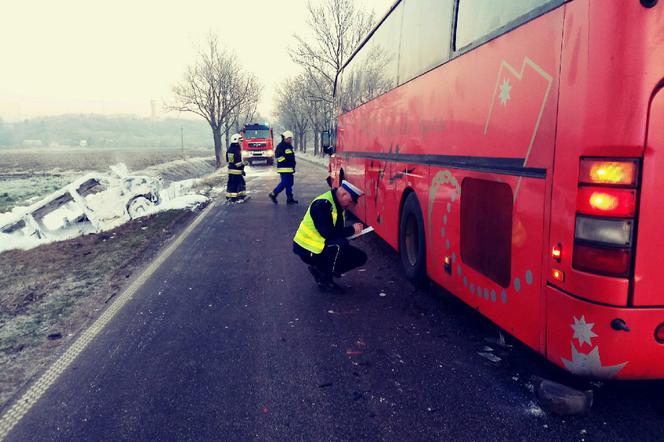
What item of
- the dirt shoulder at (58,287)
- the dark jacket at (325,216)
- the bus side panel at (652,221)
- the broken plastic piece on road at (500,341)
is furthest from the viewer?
the dark jacket at (325,216)

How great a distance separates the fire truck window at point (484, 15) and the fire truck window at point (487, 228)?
118cm

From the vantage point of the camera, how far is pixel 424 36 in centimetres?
506

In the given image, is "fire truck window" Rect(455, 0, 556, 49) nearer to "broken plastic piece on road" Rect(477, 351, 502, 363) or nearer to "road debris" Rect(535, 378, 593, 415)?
"road debris" Rect(535, 378, 593, 415)

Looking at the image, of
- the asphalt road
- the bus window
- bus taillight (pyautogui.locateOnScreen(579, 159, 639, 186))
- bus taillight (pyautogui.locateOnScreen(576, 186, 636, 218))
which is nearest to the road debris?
the asphalt road

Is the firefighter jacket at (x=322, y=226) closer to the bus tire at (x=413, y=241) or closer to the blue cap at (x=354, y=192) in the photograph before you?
the blue cap at (x=354, y=192)

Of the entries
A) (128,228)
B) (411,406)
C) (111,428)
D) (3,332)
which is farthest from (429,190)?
(128,228)

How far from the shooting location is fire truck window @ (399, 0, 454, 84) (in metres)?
4.48

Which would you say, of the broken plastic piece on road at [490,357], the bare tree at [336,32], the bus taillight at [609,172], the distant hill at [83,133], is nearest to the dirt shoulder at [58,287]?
the broken plastic piece on road at [490,357]

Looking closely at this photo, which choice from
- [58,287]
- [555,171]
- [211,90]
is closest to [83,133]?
[211,90]

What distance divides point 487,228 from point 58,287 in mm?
5609

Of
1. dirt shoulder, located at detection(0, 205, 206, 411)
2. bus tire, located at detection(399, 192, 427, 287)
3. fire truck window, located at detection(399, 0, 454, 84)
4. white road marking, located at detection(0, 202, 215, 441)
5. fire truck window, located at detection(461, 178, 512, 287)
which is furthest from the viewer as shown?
bus tire, located at detection(399, 192, 427, 287)

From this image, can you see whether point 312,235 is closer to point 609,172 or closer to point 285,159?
point 609,172

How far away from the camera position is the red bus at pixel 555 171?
242 cm

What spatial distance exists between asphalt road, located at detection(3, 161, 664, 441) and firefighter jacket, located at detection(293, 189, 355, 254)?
2.01 feet
